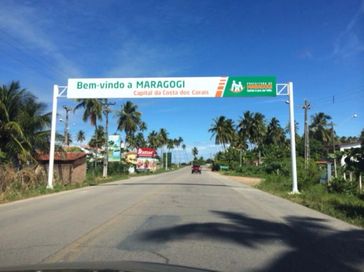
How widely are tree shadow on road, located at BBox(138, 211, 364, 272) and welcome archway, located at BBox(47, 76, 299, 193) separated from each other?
49.8ft

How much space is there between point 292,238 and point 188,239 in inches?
89.9

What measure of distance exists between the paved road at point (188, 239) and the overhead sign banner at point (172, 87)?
13.5 metres

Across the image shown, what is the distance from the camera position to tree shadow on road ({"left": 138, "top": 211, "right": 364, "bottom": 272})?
716 centimetres

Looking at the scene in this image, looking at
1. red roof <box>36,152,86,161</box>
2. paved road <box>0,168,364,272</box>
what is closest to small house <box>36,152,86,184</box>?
red roof <box>36,152,86,161</box>

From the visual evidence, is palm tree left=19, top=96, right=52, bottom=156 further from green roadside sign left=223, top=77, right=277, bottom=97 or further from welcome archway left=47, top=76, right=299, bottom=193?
green roadside sign left=223, top=77, right=277, bottom=97

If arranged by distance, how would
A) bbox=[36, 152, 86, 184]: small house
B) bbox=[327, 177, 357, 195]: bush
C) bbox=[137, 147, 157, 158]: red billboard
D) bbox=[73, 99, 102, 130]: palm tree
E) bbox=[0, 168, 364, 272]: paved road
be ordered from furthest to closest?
bbox=[137, 147, 157, 158]: red billboard < bbox=[73, 99, 102, 130]: palm tree < bbox=[36, 152, 86, 184]: small house < bbox=[327, 177, 357, 195]: bush < bbox=[0, 168, 364, 272]: paved road

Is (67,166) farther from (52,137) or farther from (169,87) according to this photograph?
(169,87)

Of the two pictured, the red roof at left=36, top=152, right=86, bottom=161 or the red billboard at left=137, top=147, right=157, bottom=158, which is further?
the red billboard at left=137, top=147, right=157, bottom=158

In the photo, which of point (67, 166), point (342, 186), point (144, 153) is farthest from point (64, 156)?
point (144, 153)

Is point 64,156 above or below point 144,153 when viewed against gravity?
below

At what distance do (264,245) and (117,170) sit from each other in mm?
56094

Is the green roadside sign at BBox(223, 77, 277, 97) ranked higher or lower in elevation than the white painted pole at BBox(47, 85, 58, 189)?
higher

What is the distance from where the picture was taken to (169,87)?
2739 cm

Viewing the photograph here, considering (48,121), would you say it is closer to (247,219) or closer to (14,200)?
(14,200)
